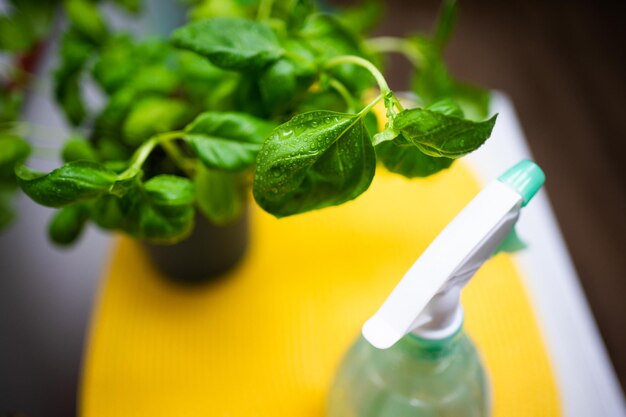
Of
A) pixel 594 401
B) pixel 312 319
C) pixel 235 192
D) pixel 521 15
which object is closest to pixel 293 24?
pixel 235 192

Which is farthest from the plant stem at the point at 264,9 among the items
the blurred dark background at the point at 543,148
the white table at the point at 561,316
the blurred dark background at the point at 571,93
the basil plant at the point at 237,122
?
the blurred dark background at the point at 571,93

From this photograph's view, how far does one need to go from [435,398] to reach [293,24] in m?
0.29

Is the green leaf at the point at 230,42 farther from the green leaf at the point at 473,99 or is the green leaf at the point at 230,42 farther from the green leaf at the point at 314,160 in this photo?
the green leaf at the point at 473,99

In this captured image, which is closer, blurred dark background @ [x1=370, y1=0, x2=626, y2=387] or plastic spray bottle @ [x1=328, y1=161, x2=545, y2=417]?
plastic spray bottle @ [x1=328, y1=161, x2=545, y2=417]

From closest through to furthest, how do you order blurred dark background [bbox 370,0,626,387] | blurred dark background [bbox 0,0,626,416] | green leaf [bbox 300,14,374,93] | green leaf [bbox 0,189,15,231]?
green leaf [bbox 300,14,374,93] < green leaf [bbox 0,189,15,231] < blurred dark background [bbox 0,0,626,416] < blurred dark background [bbox 370,0,626,387]

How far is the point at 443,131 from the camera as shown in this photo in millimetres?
304

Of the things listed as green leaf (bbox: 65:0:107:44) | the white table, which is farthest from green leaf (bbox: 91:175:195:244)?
the white table

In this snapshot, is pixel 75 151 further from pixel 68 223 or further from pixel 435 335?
pixel 435 335

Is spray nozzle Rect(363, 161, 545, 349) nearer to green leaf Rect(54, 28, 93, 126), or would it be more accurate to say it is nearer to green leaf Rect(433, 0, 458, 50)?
green leaf Rect(433, 0, 458, 50)

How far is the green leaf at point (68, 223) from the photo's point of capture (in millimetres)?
437

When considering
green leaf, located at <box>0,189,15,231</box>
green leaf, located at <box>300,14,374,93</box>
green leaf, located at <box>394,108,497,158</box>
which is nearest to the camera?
green leaf, located at <box>394,108,497,158</box>

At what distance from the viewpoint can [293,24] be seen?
0.41 m

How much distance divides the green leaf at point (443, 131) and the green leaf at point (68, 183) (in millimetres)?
178

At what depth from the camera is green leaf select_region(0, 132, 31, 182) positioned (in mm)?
467
